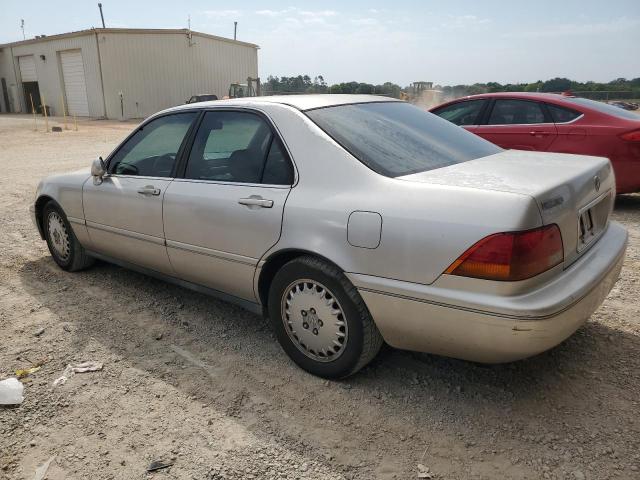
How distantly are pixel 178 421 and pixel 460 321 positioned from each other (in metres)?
1.47

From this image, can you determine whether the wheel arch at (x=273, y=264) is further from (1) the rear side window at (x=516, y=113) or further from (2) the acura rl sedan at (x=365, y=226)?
(1) the rear side window at (x=516, y=113)

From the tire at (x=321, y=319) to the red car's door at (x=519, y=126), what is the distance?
4765 mm

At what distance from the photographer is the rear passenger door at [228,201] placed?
289 centimetres

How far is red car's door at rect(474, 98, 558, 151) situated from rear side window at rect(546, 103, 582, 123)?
2.5 inches

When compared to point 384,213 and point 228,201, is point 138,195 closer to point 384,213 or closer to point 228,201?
point 228,201

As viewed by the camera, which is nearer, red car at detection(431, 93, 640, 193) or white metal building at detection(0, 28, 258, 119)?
red car at detection(431, 93, 640, 193)

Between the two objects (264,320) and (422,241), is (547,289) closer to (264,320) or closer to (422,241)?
(422,241)

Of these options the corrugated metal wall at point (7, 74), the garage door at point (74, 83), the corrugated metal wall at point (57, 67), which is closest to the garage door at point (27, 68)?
the corrugated metal wall at point (57, 67)

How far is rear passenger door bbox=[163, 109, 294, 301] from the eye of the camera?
289cm

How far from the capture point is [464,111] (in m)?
7.20

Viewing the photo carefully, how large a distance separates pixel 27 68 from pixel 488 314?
132 ft

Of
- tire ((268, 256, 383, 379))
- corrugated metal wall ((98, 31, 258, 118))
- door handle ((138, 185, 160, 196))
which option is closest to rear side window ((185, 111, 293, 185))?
door handle ((138, 185, 160, 196))

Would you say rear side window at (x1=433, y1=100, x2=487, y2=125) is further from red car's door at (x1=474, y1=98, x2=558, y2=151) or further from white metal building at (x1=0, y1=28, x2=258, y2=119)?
white metal building at (x1=0, y1=28, x2=258, y2=119)

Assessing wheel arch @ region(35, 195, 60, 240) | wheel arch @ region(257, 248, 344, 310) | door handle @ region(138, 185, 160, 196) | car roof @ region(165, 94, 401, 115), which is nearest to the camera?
wheel arch @ region(257, 248, 344, 310)
